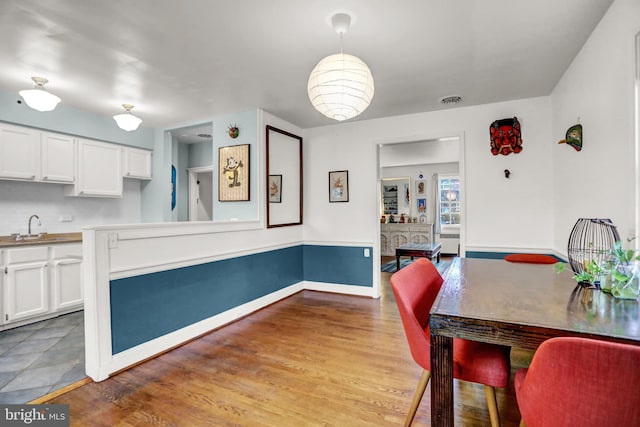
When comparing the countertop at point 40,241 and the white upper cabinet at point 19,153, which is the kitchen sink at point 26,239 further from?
the white upper cabinet at point 19,153

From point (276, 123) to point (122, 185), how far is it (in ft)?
7.96

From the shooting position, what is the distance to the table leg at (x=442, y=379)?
1189 millimetres

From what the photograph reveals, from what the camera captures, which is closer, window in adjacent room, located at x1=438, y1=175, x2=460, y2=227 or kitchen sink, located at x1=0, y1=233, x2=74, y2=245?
kitchen sink, located at x1=0, y1=233, x2=74, y2=245

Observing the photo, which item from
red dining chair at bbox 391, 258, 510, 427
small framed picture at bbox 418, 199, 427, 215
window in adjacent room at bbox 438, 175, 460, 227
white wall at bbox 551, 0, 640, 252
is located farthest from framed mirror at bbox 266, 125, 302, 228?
window in adjacent room at bbox 438, 175, 460, 227

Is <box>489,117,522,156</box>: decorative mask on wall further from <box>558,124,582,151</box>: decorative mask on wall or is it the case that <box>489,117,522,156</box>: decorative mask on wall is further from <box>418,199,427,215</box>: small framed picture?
<box>418,199,427,215</box>: small framed picture

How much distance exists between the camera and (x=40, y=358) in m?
2.55

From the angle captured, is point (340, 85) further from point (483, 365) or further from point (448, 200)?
point (448, 200)

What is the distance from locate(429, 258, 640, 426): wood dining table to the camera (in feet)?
3.35

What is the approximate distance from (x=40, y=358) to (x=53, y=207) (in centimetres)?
217

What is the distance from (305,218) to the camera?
15.8 ft

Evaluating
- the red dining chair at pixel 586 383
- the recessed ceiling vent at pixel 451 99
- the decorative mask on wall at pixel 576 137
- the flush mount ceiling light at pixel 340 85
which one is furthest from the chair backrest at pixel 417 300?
the recessed ceiling vent at pixel 451 99

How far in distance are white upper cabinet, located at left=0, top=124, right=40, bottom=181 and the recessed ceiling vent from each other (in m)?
4.66

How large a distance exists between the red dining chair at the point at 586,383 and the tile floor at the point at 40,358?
2846mm

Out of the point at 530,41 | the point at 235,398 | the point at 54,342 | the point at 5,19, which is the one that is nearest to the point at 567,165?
the point at 530,41
